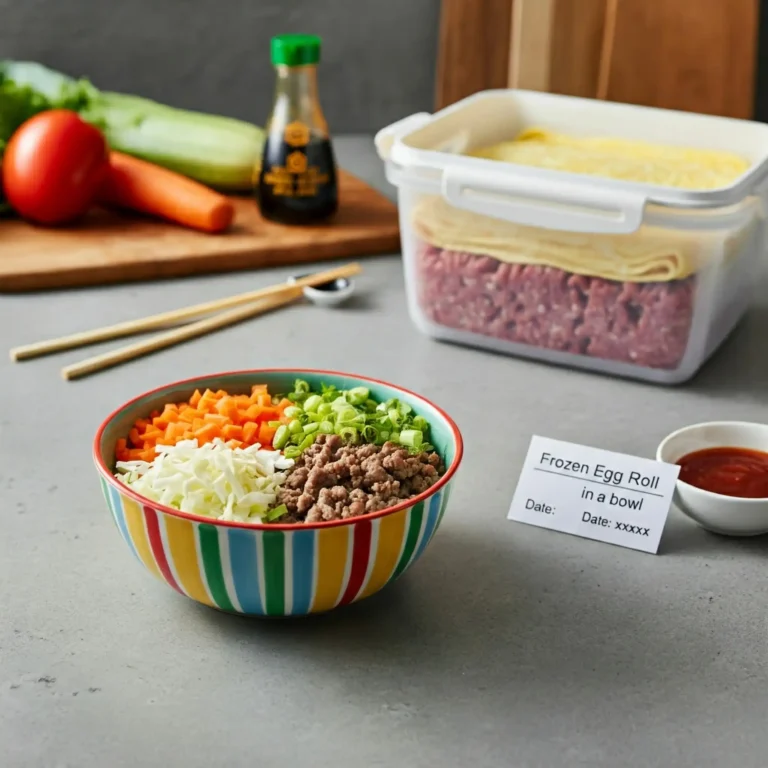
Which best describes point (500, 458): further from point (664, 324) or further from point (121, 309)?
point (121, 309)

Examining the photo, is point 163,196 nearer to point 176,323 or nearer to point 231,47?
point 176,323

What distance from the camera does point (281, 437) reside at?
92 cm

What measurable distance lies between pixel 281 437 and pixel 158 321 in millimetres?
558

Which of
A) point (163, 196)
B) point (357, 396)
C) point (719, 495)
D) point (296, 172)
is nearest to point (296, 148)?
point (296, 172)

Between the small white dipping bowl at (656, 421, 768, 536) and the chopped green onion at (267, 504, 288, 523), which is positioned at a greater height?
the chopped green onion at (267, 504, 288, 523)

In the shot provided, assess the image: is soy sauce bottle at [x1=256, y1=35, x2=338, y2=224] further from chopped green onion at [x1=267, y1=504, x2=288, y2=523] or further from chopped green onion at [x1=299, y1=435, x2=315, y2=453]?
chopped green onion at [x1=267, y1=504, x2=288, y2=523]

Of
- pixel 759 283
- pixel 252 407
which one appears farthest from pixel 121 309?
pixel 759 283

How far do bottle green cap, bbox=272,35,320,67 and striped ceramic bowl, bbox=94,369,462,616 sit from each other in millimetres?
923

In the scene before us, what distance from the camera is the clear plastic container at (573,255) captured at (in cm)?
120

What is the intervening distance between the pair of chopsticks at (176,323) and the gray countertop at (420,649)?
0.14 m

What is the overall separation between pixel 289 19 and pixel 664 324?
1485 millimetres

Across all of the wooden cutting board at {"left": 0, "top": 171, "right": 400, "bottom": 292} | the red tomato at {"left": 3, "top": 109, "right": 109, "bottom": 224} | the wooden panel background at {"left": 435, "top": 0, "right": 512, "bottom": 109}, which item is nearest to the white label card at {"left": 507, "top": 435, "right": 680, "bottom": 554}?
the wooden cutting board at {"left": 0, "top": 171, "right": 400, "bottom": 292}

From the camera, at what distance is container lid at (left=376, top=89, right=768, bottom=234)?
3.88 feet

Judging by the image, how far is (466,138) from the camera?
4.85ft
